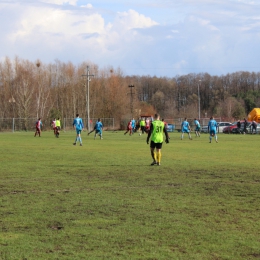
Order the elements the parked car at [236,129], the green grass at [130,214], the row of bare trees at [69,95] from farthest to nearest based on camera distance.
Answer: the row of bare trees at [69,95], the parked car at [236,129], the green grass at [130,214]

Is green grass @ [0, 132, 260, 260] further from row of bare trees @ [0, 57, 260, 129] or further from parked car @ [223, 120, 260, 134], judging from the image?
row of bare trees @ [0, 57, 260, 129]

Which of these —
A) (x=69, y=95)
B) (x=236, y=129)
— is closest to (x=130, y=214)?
(x=236, y=129)

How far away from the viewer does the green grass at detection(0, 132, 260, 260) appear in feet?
22.2

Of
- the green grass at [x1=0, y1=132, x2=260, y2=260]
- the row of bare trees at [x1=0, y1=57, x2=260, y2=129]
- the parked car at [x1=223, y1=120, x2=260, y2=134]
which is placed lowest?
the green grass at [x1=0, y1=132, x2=260, y2=260]

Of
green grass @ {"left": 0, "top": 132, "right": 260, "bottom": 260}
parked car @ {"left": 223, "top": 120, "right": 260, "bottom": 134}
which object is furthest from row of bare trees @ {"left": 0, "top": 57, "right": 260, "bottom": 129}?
green grass @ {"left": 0, "top": 132, "right": 260, "bottom": 260}

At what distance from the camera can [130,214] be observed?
9125mm

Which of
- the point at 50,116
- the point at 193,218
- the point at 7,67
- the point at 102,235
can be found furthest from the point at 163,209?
the point at 7,67

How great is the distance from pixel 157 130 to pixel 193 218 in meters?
9.61

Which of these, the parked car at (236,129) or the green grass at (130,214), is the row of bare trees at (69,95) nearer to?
the parked car at (236,129)

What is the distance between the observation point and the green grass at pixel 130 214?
6762mm

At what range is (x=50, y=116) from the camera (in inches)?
3250

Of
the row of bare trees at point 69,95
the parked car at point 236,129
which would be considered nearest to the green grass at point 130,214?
the parked car at point 236,129

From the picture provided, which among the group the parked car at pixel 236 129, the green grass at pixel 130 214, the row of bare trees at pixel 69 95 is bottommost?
the green grass at pixel 130 214

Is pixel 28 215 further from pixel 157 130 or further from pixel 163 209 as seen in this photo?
pixel 157 130
